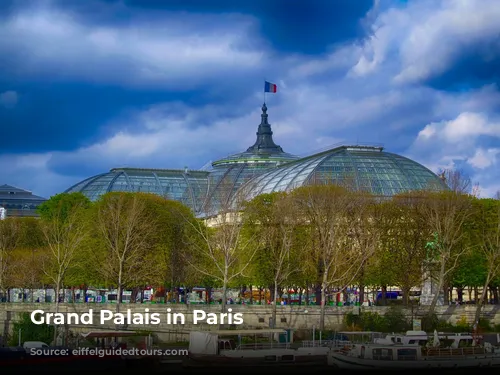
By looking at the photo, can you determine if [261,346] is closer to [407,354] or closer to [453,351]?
[407,354]

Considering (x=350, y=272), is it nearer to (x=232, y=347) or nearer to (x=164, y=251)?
(x=164, y=251)

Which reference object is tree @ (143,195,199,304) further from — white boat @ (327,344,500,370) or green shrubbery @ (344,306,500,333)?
white boat @ (327,344,500,370)

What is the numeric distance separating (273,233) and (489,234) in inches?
978

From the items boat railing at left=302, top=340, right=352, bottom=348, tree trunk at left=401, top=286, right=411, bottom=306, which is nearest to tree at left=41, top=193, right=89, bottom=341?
boat railing at left=302, top=340, right=352, bottom=348

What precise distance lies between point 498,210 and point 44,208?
70.2m

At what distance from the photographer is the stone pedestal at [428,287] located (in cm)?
11775

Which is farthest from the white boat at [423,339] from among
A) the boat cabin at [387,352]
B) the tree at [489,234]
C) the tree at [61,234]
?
the tree at [61,234]

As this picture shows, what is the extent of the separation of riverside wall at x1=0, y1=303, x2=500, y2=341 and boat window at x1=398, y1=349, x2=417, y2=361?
84.8 ft

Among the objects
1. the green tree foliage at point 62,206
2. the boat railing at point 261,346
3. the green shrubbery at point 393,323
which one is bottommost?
the boat railing at point 261,346

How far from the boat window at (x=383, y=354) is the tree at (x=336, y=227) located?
30289 mm

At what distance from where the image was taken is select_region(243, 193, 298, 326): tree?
11431 centimetres

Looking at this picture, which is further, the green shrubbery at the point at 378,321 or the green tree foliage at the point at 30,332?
the green shrubbery at the point at 378,321

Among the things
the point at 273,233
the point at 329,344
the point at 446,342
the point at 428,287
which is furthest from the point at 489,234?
the point at 329,344

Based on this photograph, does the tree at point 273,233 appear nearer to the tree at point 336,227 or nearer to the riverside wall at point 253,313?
the tree at point 336,227
